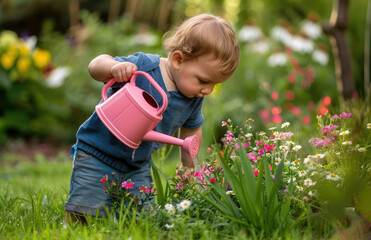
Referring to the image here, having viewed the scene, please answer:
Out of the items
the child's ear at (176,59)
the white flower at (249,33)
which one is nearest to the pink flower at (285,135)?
the child's ear at (176,59)

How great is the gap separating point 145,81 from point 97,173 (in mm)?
494

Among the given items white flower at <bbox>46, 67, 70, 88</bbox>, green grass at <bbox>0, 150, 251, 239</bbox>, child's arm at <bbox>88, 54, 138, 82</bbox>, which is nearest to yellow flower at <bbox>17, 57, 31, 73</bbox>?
white flower at <bbox>46, 67, 70, 88</bbox>

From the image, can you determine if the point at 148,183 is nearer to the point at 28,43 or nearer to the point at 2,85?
the point at 2,85

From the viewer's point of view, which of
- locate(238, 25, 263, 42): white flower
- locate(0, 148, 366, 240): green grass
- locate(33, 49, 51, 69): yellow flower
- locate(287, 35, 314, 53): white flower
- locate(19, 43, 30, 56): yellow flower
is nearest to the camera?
locate(0, 148, 366, 240): green grass

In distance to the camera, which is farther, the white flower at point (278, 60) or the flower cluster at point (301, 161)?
the white flower at point (278, 60)

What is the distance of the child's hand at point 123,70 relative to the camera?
198 centimetres

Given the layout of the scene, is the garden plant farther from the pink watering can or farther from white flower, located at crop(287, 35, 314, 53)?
the pink watering can

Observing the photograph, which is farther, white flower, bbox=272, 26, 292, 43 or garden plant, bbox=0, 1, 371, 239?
white flower, bbox=272, 26, 292, 43

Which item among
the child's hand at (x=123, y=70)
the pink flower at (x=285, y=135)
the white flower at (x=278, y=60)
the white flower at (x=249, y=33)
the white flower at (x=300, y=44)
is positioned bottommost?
the pink flower at (x=285, y=135)

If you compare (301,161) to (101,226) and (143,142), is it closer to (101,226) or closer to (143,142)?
(143,142)

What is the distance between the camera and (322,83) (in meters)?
5.41

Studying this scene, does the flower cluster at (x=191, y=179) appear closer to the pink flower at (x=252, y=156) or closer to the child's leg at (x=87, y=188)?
the pink flower at (x=252, y=156)

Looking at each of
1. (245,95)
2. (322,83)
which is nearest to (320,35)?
(322,83)

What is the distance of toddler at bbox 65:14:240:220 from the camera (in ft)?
6.75
